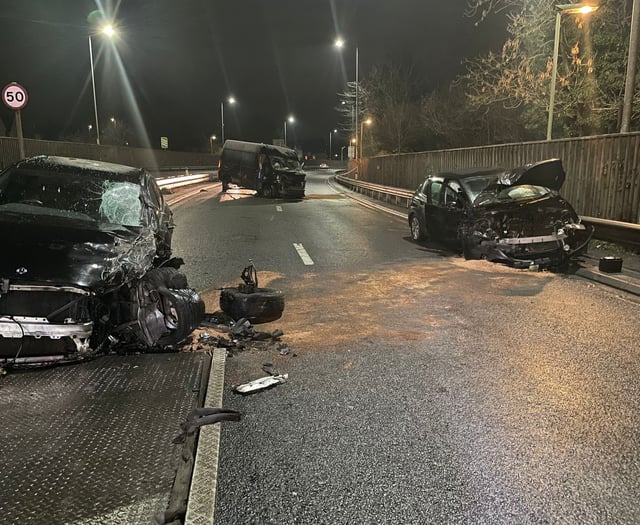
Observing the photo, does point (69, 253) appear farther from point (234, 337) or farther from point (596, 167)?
point (596, 167)

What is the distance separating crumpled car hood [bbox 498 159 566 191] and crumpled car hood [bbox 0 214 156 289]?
7.16 metres

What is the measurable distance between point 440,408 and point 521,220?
19.2ft

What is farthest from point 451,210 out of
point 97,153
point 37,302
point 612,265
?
point 97,153

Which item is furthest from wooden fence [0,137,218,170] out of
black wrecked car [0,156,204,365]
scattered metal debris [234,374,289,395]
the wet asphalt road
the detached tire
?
scattered metal debris [234,374,289,395]

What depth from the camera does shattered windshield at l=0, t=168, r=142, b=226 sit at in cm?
548

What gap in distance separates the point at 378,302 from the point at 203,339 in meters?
2.73

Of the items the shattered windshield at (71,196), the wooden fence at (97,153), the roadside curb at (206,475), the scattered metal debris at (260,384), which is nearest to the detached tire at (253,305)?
the shattered windshield at (71,196)

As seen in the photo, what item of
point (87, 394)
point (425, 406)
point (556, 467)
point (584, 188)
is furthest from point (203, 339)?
point (584, 188)

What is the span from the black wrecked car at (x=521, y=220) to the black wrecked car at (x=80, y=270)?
18.8 feet

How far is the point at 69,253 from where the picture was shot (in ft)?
14.6

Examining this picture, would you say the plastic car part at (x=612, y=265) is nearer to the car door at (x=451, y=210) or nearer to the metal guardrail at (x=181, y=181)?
the car door at (x=451, y=210)

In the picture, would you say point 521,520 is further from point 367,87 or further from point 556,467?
point 367,87

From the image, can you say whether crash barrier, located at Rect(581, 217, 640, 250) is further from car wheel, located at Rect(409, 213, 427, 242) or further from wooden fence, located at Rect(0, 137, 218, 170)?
wooden fence, located at Rect(0, 137, 218, 170)

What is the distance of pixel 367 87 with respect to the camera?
53312 mm
